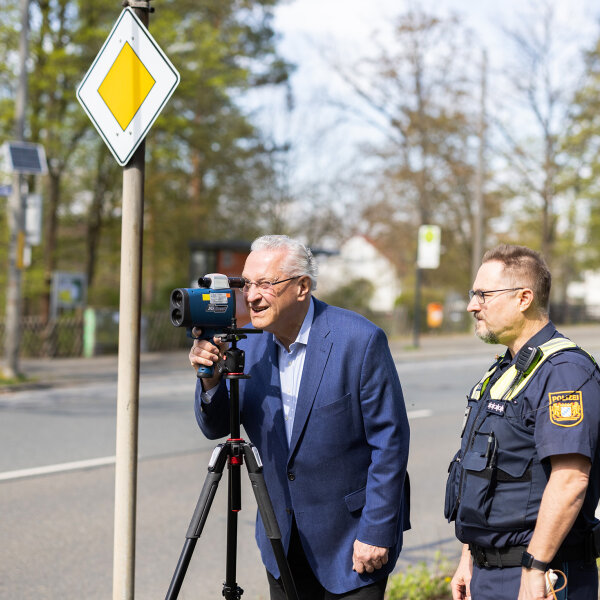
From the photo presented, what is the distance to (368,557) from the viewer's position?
2496 mm

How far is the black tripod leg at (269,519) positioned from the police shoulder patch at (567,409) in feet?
3.14

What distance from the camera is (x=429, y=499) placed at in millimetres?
6398

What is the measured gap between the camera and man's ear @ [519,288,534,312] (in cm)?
245

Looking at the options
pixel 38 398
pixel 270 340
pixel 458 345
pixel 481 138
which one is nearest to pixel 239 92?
pixel 481 138

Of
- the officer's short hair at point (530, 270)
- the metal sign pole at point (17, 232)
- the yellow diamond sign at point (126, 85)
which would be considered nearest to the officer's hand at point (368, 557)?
the officer's short hair at point (530, 270)

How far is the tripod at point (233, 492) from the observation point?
8.31ft

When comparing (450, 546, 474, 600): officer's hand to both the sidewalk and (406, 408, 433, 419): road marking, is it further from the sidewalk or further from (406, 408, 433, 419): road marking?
the sidewalk

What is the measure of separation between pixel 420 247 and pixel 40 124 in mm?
10214

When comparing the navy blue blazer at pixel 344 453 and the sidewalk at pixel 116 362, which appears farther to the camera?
the sidewalk at pixel 116 362

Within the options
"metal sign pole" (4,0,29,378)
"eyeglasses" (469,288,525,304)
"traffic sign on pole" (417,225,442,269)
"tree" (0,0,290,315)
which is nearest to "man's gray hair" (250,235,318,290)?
"eyeglasses" (469,288,525,304)

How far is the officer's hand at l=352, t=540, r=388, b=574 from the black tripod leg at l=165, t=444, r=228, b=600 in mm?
514

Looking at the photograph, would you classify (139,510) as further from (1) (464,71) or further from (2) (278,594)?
(1) (464,71)

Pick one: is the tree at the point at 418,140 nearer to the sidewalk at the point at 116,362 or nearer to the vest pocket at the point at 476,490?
the sidewalk at the point at 116,362

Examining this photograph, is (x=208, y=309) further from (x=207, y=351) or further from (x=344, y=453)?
(x=344, y=453)
